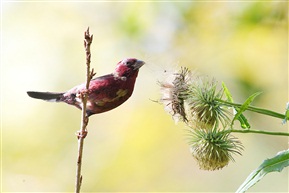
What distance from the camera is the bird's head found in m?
2.80

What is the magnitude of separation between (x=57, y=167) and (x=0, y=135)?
79 centimetres

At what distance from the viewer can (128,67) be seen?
2.83 m

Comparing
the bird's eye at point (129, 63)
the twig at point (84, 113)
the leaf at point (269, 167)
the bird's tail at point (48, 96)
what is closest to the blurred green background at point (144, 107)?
the bird's tail at point (48, 96)

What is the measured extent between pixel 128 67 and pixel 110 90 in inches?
7.8

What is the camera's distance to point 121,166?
6.63m

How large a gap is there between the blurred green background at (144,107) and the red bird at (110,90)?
3.25 metres

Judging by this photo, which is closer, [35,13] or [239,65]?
[239,65]

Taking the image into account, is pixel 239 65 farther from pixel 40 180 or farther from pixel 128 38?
pixel 40 180

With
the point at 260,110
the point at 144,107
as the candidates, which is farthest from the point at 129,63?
the point at 144,107

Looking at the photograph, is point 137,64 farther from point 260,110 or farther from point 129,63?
point 260,110

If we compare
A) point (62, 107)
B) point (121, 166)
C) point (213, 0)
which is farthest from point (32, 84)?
point (213, 0)

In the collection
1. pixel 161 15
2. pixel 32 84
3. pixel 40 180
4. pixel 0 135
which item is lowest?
pixel 40 180

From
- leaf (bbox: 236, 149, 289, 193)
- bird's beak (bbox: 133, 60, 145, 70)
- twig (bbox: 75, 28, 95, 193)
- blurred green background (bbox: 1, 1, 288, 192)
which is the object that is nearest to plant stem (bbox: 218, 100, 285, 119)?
leaf (bbox: 236, 149, 289, 193)

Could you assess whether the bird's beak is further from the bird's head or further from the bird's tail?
the bird's tail
